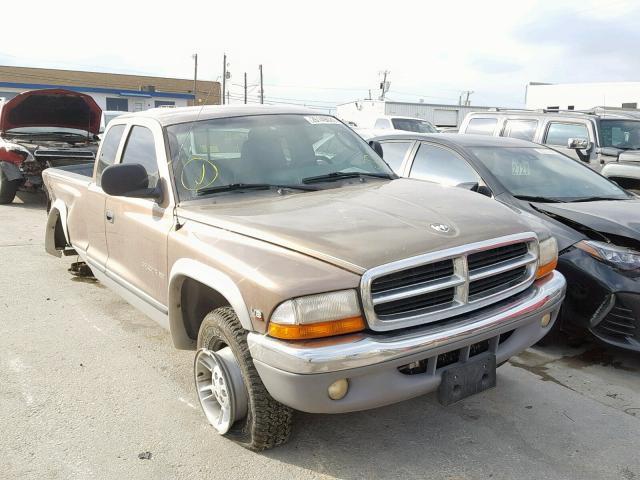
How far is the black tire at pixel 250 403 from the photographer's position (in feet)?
9.06

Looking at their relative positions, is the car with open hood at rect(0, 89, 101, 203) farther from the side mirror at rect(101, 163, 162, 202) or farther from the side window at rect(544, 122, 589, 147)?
the side window at rect(544, 122, 589, 147)

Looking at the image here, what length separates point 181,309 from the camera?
3408 mm

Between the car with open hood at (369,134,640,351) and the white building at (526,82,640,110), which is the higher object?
the white building at (526,82,640,110)

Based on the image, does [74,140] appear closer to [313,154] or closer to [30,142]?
[30,142]

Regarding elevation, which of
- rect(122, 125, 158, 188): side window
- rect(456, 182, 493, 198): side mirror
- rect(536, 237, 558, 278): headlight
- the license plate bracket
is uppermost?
rect(122, 125, 158, 188): side window

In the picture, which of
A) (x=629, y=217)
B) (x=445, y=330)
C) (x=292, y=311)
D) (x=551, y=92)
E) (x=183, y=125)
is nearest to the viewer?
(x=292, y=311)

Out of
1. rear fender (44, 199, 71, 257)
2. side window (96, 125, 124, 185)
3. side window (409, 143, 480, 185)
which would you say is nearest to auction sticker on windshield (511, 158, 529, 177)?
side window (409, 143, 480, 185)

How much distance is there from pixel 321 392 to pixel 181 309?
1289 millimetres

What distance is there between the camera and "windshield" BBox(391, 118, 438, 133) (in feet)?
52.1

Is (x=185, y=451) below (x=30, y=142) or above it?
below

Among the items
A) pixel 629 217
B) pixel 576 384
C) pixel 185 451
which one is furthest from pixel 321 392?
pixel 629 217

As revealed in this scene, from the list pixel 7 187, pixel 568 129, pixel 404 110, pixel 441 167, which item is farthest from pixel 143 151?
pixel 404 110

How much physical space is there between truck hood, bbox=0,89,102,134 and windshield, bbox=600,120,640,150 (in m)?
9.02

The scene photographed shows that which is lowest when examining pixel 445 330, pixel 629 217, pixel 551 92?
pixel 445 330
